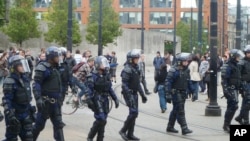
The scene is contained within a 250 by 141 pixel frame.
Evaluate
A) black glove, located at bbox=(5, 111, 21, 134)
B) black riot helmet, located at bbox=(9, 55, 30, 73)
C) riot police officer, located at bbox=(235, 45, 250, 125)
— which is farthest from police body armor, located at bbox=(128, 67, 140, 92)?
black glove, located at bbox=(5, 111, 21, 134)

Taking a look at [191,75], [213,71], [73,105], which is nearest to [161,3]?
[191,75]

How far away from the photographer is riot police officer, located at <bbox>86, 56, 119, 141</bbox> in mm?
10930

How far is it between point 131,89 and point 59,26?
39734 millimetres

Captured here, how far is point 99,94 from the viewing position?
1105 cm

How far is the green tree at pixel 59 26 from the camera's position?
50438 millimetres

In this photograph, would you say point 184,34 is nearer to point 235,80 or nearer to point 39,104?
point 235,80

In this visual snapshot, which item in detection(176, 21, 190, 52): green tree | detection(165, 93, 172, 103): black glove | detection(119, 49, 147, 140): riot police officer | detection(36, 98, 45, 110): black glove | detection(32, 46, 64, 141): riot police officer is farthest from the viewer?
detection(176, 21, 190, 52): green tree

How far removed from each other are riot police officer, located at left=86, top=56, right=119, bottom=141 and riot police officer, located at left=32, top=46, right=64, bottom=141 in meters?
0.66

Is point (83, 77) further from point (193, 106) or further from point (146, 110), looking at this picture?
point (193, 106)

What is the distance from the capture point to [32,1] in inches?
1954

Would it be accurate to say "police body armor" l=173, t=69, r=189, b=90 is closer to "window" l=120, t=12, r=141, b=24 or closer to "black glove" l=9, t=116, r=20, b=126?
"black glove" l=9, t=116, r=20, b=126

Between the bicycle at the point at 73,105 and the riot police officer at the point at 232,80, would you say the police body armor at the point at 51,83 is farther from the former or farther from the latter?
the bicycle at the point at 73,105

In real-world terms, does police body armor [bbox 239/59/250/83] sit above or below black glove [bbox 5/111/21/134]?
above

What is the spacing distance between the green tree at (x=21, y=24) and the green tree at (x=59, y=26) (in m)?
2.20
